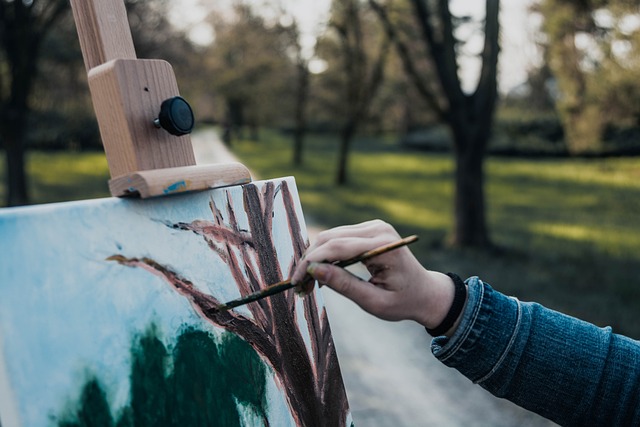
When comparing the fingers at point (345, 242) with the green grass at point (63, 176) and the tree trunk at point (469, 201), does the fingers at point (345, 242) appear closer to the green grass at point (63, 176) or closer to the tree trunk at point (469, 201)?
the tree trunk at point (469, 201)

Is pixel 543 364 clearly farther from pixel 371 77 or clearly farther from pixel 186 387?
pixel 371 77

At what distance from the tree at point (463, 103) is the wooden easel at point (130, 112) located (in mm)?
5770

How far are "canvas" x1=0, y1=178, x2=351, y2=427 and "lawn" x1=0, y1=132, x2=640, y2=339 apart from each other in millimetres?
3804

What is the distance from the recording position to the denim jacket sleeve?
1.08 m

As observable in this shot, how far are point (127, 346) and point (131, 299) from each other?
8 centimetres

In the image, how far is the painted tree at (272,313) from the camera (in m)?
1.26

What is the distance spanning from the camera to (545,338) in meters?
1.10

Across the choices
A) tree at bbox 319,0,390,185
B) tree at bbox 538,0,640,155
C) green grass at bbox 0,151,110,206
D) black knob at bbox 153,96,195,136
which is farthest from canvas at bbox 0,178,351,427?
tree at bbox 319,0,390,185

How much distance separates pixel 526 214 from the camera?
10.8m

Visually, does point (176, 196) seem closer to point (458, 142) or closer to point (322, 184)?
point (458, 142)

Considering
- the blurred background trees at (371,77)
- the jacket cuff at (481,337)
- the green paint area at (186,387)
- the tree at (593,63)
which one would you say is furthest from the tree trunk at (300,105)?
the jacket cuff at (481,337)

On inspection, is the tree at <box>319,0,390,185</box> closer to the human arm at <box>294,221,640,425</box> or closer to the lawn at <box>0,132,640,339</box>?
the lawn at <box>0,132,640,339</box>

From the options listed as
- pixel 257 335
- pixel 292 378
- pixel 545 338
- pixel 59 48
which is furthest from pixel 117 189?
pixel 59 48

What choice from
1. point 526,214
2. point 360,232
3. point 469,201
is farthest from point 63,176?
point 360,232
